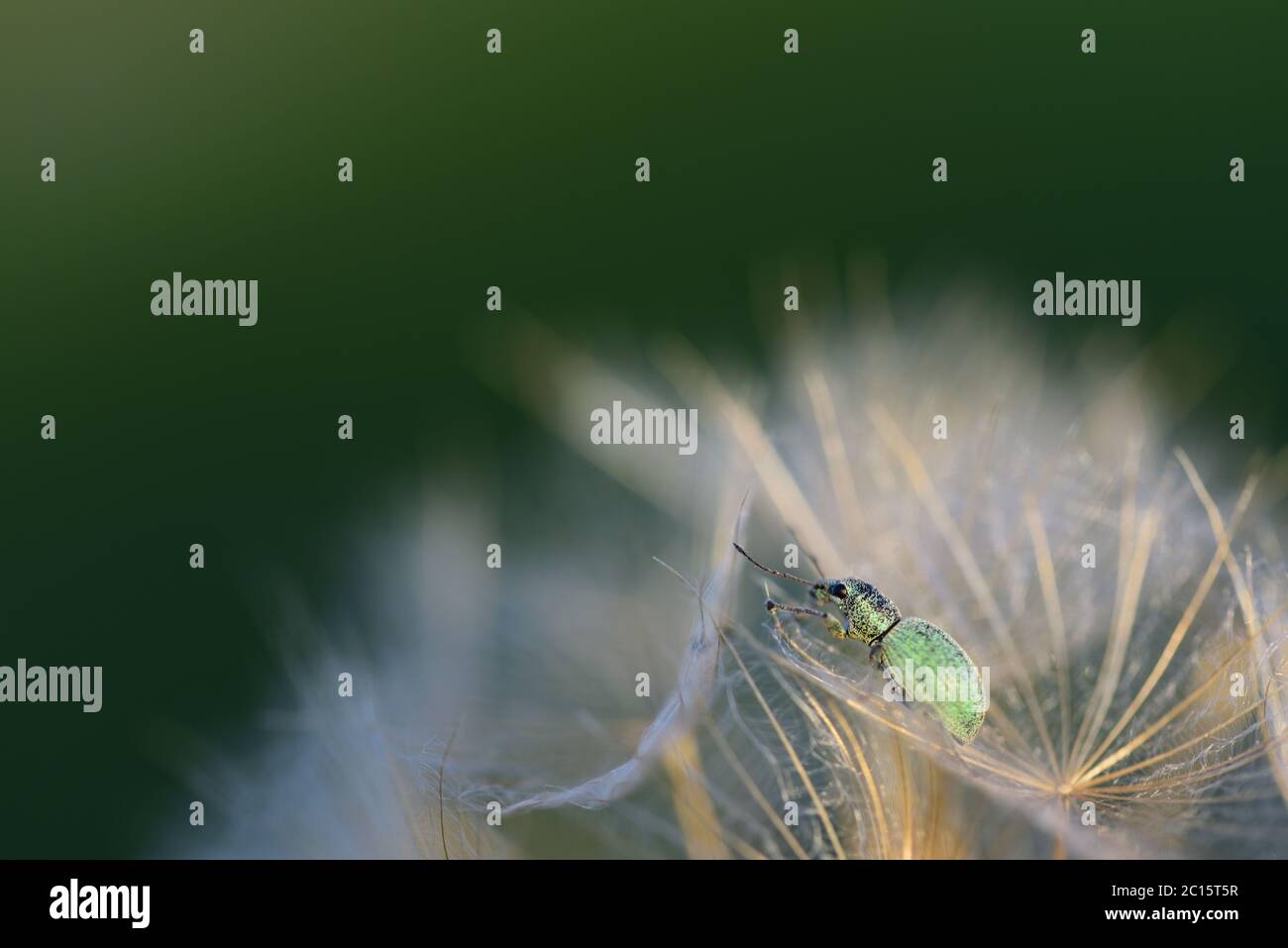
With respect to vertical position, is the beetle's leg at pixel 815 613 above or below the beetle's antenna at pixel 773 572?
below

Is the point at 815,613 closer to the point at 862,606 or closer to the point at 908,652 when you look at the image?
the point at 862,606

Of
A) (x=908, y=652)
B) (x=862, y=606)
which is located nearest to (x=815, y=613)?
(x=862, y=606)

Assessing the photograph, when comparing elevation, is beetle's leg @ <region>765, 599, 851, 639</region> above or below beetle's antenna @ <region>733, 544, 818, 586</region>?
below

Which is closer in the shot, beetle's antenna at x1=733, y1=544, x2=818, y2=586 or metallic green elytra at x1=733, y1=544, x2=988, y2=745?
metallic green elytra at x1=733, y1=544, x2=988, y2=745

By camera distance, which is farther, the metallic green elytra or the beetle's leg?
the beetle's leg

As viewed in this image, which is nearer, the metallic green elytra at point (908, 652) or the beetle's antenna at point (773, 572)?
the metallic green elytra at point (908, 652)

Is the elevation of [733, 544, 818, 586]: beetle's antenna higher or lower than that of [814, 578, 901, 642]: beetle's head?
higher

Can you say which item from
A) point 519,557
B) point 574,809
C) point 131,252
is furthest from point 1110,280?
point 131,252

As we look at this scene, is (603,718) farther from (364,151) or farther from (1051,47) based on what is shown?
(1051,47)
